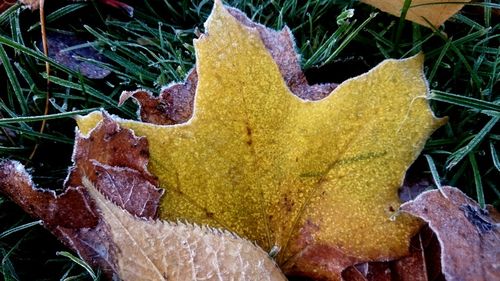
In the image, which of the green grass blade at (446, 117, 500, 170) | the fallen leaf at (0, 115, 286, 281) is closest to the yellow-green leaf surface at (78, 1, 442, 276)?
the fallen leaf at (0, 115, 286, 281)

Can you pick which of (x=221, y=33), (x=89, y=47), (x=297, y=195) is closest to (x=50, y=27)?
(x=89, y=47)

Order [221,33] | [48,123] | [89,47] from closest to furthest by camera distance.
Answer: [221,33], [48,123], [89,47]

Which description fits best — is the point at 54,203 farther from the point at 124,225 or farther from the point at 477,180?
the point at 477,180

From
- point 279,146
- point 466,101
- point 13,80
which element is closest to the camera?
point 279,146

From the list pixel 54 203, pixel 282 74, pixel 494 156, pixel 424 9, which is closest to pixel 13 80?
pixel 54 203

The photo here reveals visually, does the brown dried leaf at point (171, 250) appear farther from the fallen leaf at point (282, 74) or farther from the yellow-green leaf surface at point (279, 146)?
the fallen leaf at point (282, 74)

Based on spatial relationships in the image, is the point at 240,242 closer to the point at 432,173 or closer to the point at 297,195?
the point at 297,195
